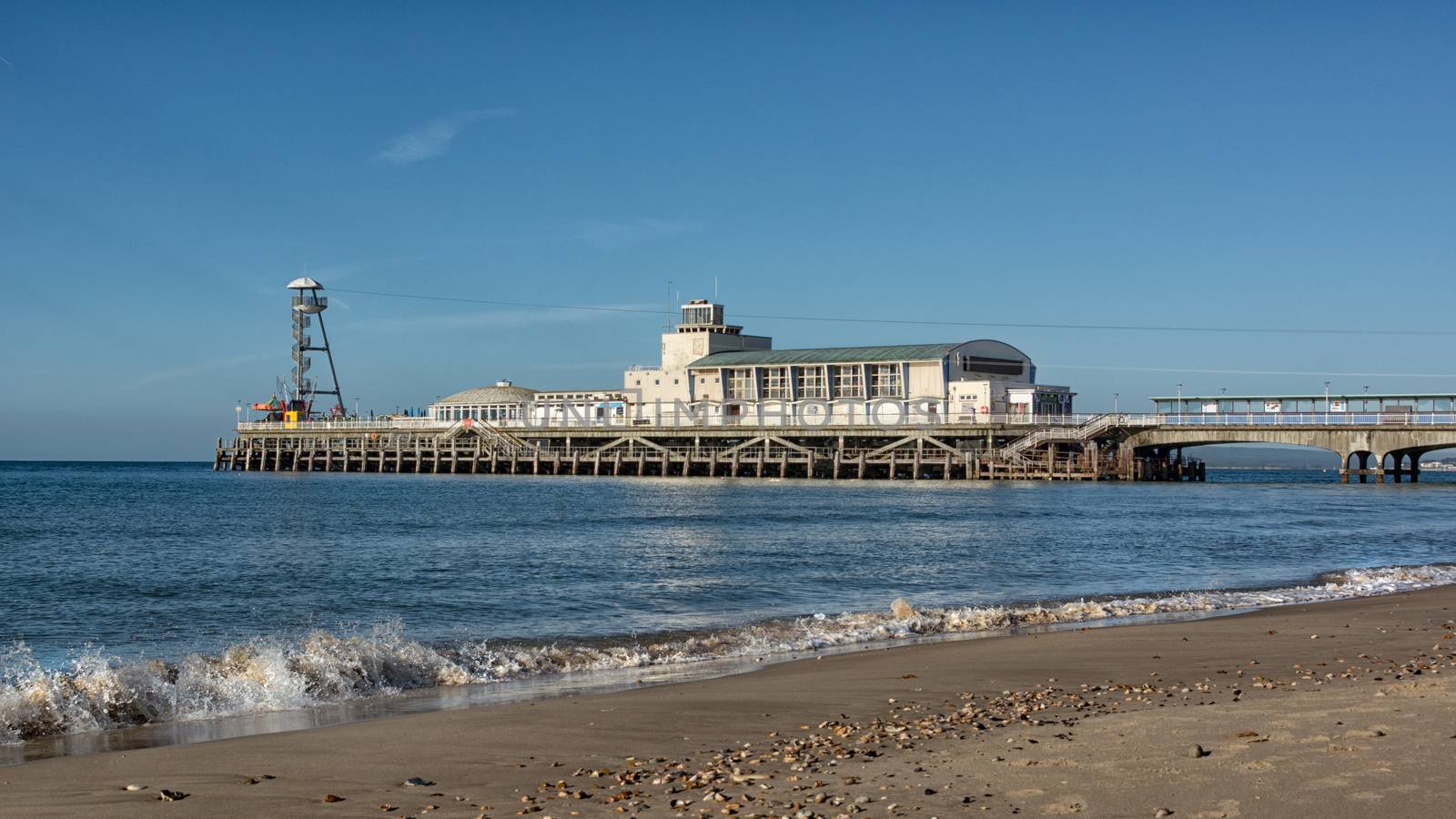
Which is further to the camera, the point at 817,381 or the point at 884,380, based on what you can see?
the point at 817,381

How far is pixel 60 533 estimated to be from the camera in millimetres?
32594

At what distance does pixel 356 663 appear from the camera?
1102 centimetres

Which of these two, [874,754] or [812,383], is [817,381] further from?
[874,754]

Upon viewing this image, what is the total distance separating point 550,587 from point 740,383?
55669mm

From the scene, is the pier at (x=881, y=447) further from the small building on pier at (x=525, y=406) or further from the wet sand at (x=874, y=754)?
the wet sand at (x=874, y=754)

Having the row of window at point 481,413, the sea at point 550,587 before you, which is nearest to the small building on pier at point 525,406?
the row of window at point 481,413

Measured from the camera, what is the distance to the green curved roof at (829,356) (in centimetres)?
6819

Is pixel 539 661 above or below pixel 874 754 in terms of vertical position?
below

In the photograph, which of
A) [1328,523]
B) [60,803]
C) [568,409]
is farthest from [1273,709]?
[568,409]

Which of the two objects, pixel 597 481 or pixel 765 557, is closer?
pixel 765 557

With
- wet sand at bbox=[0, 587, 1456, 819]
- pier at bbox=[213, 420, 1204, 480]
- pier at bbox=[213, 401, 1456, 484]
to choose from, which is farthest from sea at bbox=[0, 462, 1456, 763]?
pier at bbox=[213, 420, 1204, 480]

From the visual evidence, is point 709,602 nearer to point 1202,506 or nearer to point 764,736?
point 764,736

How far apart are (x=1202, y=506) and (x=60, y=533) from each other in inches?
1304

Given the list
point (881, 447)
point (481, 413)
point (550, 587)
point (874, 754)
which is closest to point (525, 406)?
point (481, 413)
